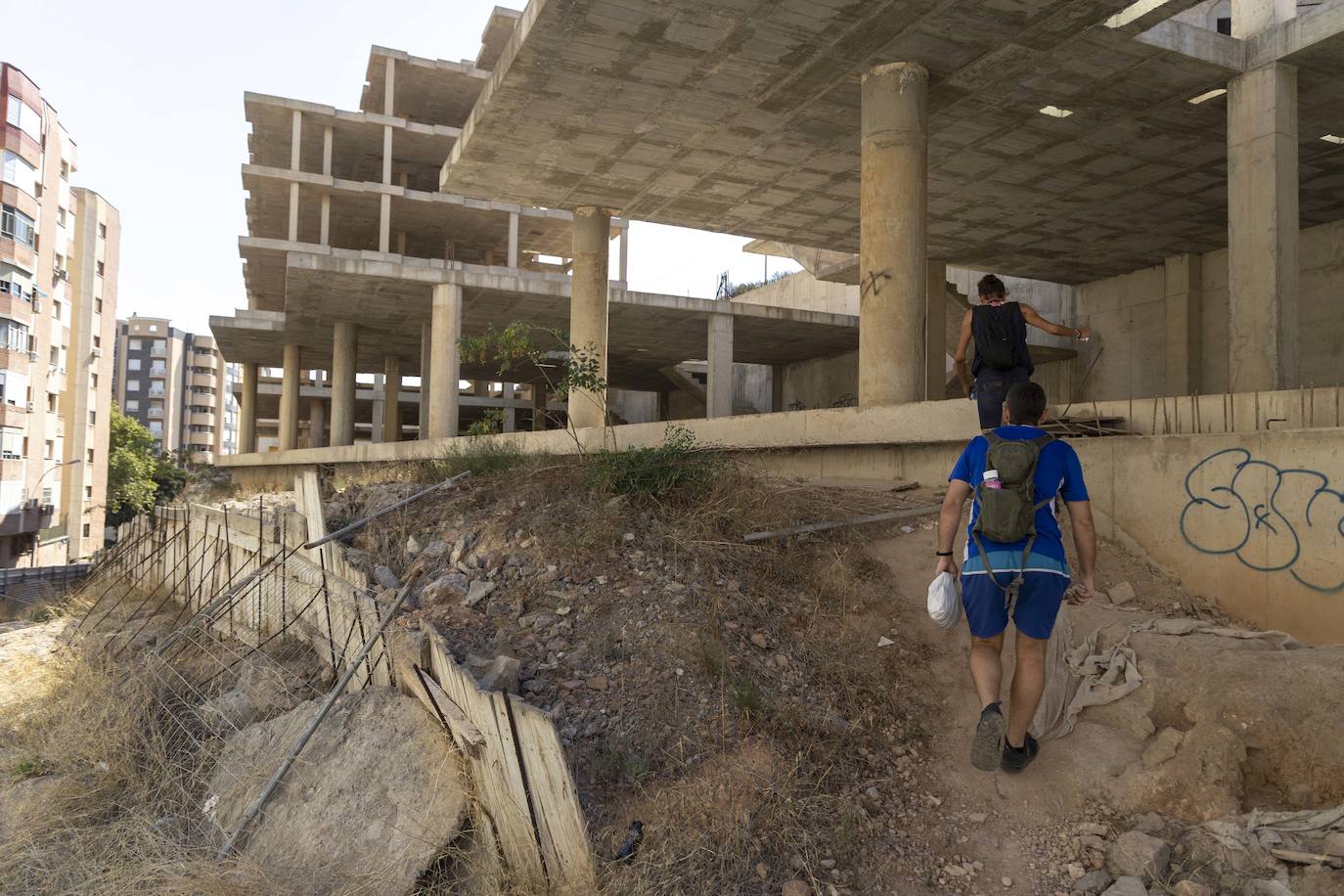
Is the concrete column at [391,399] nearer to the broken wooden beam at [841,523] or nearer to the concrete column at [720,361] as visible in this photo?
the concrete column at [720,361]

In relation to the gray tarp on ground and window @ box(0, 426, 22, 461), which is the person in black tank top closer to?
the gray tarp on ground

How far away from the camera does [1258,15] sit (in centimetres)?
1066

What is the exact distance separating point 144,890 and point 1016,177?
14.7m

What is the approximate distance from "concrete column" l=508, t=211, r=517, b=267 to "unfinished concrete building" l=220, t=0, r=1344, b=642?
13652mm

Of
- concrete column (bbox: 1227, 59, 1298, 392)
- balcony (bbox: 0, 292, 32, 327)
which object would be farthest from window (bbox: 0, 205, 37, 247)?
concrete column (bbox: 1227, 59, 1298, 392)

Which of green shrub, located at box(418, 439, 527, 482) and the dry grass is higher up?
green shrub, located at box(418, 439, 527, 482)

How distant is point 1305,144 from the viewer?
12836 millimetres

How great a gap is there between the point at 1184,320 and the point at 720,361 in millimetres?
10692

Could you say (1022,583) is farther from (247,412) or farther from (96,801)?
(247,412)

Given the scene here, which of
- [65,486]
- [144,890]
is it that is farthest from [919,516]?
[65,486]

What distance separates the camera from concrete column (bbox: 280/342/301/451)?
28.9 meters

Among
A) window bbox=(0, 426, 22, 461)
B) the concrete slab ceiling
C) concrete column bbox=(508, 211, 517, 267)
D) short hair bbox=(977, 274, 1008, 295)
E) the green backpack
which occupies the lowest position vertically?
the green backpack

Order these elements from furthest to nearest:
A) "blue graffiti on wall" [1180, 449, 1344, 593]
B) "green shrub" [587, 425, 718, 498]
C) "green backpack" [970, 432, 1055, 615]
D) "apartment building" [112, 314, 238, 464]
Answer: "apartment building" [112, 314, 238, 464]
"green shrub" [587, 425, 718, 498]
"blue graffiti on wall" [1180, 449, 1344, 593]
"green backpack" [970, 432, 1055, 615]

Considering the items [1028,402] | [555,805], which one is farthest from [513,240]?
[555,805]
